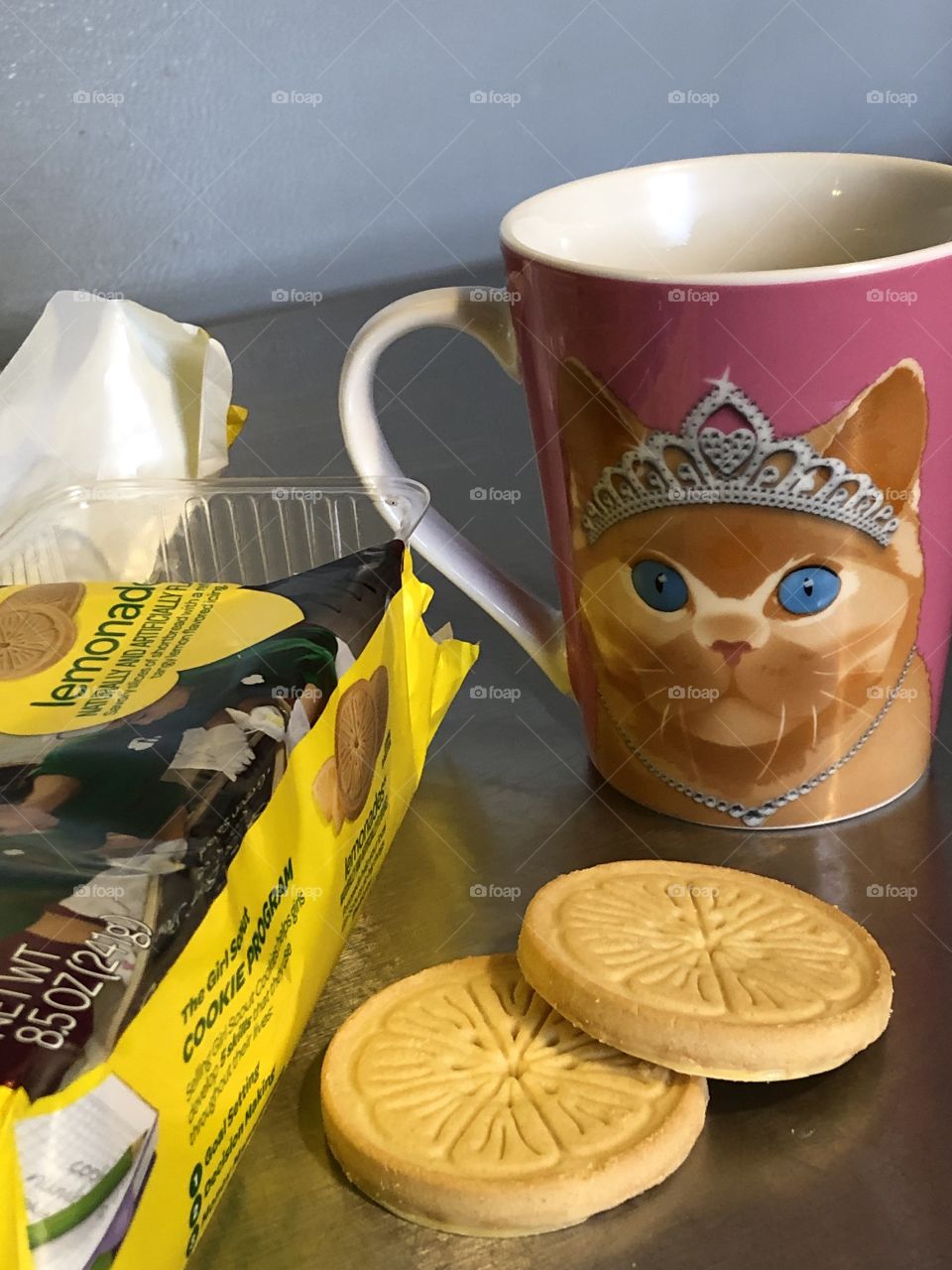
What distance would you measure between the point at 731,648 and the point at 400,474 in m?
0.14

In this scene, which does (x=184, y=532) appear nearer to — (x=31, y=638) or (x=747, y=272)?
(x=31, y=638)

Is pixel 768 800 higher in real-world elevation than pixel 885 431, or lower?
lower

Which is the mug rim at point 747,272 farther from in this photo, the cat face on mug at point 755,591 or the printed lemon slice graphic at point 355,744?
the printed lemon slice graphic at point 355,744

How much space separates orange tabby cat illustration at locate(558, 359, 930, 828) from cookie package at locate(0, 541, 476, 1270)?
8cm

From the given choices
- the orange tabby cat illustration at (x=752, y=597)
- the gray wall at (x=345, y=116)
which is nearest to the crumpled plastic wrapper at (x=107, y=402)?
the orange tabby cat illustration at (x=752, y=597)

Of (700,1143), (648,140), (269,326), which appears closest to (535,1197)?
(700,1143)

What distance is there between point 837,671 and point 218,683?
180mm

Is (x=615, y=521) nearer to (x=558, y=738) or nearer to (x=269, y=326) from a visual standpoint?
(x=558, y=738)

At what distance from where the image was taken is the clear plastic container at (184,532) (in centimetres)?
49

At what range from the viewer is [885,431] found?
0.35m

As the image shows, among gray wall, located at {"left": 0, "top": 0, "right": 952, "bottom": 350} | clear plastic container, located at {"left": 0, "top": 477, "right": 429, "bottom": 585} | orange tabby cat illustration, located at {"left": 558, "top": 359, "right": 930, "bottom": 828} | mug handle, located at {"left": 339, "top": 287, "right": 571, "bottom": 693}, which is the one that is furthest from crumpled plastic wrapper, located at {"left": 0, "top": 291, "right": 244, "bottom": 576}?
gray wall, located at {"left": 0, "top": 0, "right": 952, "bottom": 350}

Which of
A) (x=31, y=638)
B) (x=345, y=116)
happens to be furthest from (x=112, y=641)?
(x=345, y=116)

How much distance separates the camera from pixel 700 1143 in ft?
0.99

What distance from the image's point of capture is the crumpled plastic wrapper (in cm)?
57
